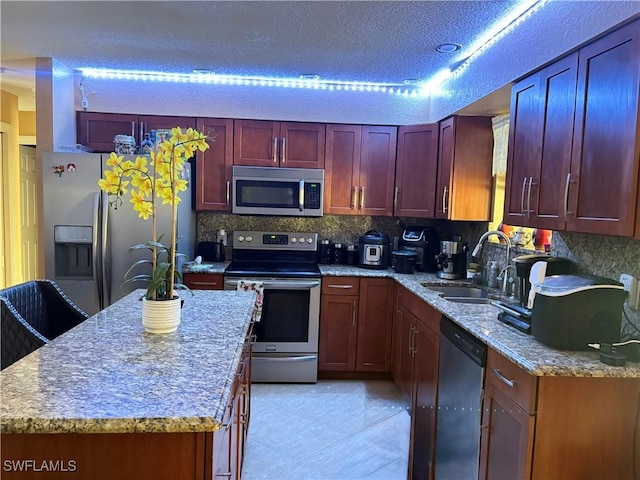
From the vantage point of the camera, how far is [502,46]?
2.43 metres

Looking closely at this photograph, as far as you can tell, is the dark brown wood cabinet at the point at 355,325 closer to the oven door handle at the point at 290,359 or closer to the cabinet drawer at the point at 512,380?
the oven door handle at the point at 290,359

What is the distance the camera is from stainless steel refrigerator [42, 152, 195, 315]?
3.04m

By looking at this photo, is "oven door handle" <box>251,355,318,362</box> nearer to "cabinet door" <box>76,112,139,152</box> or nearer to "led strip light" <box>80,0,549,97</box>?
"cabinet door" <box>76,112,139,152</box>

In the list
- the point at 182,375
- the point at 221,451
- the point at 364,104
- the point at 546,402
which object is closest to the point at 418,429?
the point at 546,402

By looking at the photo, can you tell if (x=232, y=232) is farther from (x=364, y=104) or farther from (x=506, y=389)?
(x=506, y=389)

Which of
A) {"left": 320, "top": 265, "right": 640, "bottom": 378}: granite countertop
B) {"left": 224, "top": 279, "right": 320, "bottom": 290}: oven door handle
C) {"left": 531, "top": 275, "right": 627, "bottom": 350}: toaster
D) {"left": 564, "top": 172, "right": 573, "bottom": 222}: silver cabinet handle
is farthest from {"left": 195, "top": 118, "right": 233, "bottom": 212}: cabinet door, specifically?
{"left": 531, "top": 275, "right": 627, "bottom": 350}: toaster

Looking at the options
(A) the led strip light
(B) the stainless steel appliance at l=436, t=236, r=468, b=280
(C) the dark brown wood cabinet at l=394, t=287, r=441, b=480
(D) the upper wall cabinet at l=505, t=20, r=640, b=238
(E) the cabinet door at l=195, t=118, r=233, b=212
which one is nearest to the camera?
(D) the upper wall cabinet at l=505, t=20, r=640, b=238

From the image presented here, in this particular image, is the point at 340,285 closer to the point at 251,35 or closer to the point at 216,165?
the point at 216,165

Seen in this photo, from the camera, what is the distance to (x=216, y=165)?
3635 mm

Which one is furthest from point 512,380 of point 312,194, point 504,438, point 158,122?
point 158,122

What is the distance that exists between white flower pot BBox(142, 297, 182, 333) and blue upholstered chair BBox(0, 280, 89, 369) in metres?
0.62

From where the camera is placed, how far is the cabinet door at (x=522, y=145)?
2.09 m

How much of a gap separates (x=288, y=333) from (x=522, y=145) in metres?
2.16

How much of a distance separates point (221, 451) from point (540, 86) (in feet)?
6.80
